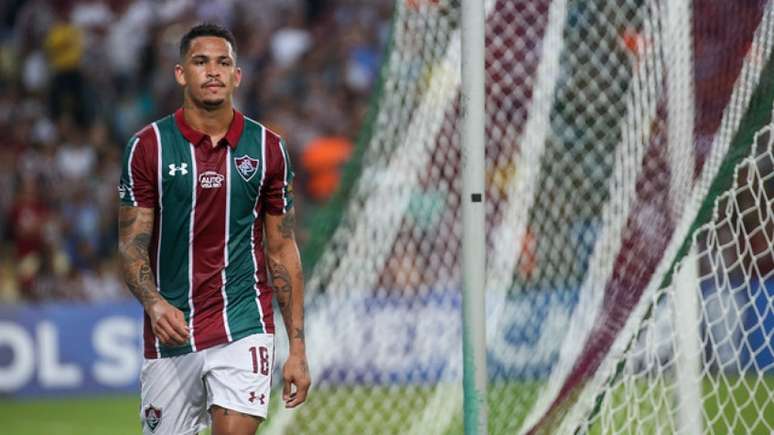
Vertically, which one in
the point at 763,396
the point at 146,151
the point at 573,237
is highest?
the point at 146,151

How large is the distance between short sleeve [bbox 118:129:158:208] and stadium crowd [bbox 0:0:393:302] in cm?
929

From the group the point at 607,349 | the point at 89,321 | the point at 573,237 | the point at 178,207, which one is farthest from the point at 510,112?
the point at 89,321

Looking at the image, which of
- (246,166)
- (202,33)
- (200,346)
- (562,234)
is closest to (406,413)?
(562,234)

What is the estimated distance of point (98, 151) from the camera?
1594 centimetres

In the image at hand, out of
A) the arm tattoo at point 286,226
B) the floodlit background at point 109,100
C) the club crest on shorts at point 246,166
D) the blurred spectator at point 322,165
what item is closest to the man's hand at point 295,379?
the arm tattoo at point 286,226

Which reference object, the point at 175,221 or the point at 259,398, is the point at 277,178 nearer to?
the point at 175,221

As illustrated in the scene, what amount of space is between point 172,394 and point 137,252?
52 cm

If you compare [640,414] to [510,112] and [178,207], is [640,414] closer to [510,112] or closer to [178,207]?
[510,112]

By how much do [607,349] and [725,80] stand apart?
124cm

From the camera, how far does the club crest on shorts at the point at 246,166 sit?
5.27 meters

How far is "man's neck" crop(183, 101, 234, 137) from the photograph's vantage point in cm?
530

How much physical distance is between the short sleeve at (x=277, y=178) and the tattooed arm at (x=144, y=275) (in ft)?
1.40

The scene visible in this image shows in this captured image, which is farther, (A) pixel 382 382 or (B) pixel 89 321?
(B) pixel 89 321

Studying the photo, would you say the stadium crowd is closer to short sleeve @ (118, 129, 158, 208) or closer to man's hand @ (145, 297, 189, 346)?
short sleeve @ (118, 129, 158, 208)
